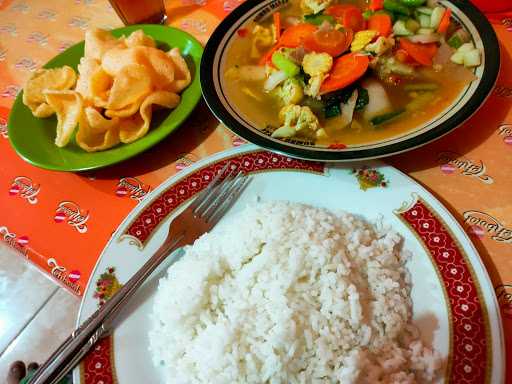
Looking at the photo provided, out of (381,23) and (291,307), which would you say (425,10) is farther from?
(291,307)

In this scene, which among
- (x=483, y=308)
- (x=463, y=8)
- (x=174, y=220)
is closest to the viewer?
(x=483, y=308)

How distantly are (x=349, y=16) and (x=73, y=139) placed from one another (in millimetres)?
1245

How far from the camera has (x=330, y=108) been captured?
158 cm

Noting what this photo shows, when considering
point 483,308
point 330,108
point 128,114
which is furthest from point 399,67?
point 128,114

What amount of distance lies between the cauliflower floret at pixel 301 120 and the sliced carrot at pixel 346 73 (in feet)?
0.41

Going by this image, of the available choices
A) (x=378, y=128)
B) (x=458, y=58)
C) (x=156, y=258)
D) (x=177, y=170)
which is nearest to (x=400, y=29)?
(x=458, y=58)

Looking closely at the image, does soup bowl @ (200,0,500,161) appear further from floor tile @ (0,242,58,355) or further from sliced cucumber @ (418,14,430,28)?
floor tile @ (0,242,58,355)

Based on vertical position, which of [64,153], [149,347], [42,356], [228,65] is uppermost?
[228,65]

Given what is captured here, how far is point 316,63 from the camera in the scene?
5.26ft

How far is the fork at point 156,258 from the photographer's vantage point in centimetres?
113

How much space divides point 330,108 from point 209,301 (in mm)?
835

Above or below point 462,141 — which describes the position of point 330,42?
above

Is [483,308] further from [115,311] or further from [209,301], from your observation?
[115,311]

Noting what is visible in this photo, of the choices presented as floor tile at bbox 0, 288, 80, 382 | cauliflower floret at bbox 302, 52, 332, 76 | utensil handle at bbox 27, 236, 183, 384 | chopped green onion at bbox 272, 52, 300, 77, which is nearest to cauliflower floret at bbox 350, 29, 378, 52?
cauliflower floret at bbox 302, 52, 332, 76
